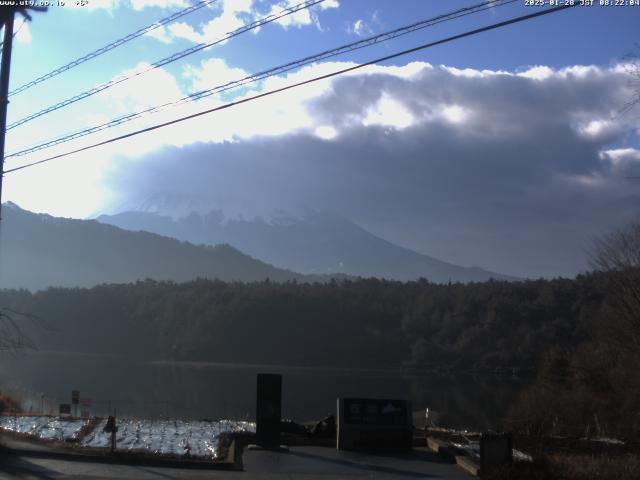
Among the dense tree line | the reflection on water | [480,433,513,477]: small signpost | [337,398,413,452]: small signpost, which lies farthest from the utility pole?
the dense tree line

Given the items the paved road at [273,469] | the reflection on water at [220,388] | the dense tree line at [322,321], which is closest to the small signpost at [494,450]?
the paved road at [273,469]

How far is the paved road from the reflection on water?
21977 millimetres

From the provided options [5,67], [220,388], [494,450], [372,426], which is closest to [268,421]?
[372,426]

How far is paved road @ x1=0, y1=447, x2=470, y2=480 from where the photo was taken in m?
13.4

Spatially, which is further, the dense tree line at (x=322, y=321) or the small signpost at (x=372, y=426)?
the dense tree line at (x=322, y=321)

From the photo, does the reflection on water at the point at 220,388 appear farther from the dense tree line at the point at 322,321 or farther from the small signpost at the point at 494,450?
the small signpost at the point at 494,450

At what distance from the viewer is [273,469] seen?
14.6 m

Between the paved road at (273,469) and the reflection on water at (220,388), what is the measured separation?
2198cm

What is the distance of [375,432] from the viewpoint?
17609 mm

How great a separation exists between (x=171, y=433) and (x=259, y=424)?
11.0 feet

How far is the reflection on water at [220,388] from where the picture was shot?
47.7 metres

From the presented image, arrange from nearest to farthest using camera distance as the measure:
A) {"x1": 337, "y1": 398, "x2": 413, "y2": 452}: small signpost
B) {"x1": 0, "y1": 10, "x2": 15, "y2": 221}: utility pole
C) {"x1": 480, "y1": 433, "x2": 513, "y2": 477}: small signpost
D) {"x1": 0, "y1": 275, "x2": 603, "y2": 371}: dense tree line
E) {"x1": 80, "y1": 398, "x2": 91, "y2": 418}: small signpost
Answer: {"x1": 480, "y1": 433, "x2": 513, "y2": 477}: small signpost
{"x1": 0, "y1": 10, "x2": 15, "y2": 221}: utility pole
{"x1": 337, "y1": 398, "x2": 413, "y2": 452}: small signpost
{"x1": 80, "y1": 398, "x2": 91, "y2": 418}: small signpost
{"x1": 0, "y1": 275, "x2": 603, "y2": 371}: dense tree line

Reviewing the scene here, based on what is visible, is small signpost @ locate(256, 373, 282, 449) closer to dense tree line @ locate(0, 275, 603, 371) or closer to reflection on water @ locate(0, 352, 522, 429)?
reflection on water @ locate(0, 352, 522, 429)

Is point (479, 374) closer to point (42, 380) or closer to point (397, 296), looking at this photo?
point (397, 296)
